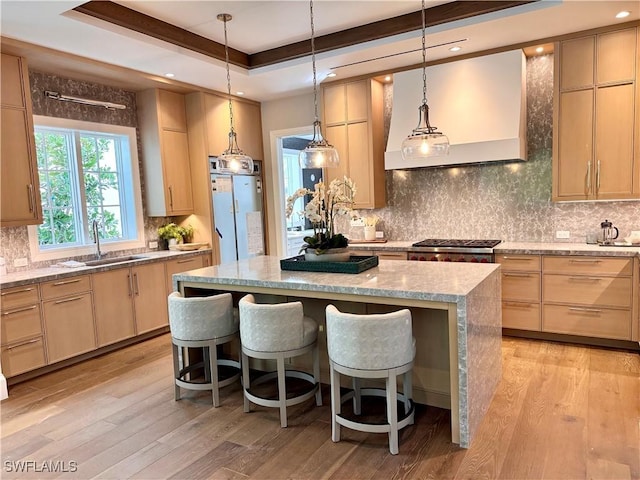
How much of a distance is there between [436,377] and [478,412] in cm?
35

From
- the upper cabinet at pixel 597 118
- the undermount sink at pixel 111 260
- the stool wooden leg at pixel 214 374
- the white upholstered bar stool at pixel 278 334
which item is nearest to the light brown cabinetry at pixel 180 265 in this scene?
the undermount sink at pixel 111 260

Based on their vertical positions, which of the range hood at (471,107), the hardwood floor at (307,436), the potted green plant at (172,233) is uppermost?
the range hood at (471,107)

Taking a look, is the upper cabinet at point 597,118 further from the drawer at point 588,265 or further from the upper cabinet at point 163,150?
the upper cabinet at point 163,150

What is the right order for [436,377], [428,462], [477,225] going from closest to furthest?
[428,462]
[436,377]
[477,225]

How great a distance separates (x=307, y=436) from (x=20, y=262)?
3.16 m

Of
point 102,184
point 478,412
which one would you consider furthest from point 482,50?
point 102,184

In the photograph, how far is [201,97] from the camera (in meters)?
5.18

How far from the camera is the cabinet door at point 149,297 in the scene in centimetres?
448

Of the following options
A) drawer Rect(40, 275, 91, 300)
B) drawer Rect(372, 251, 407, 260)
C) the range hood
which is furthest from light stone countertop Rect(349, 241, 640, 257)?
drawer Rect(40, 275, 91, 300)

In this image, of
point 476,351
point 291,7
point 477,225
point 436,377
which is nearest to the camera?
point 476,351

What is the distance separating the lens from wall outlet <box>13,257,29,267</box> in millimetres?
3980

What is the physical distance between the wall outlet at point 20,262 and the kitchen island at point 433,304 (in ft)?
5.85

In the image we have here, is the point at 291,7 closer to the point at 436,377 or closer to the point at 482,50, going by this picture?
the point at 482,50

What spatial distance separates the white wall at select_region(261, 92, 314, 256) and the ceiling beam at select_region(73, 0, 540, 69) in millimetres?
1147
